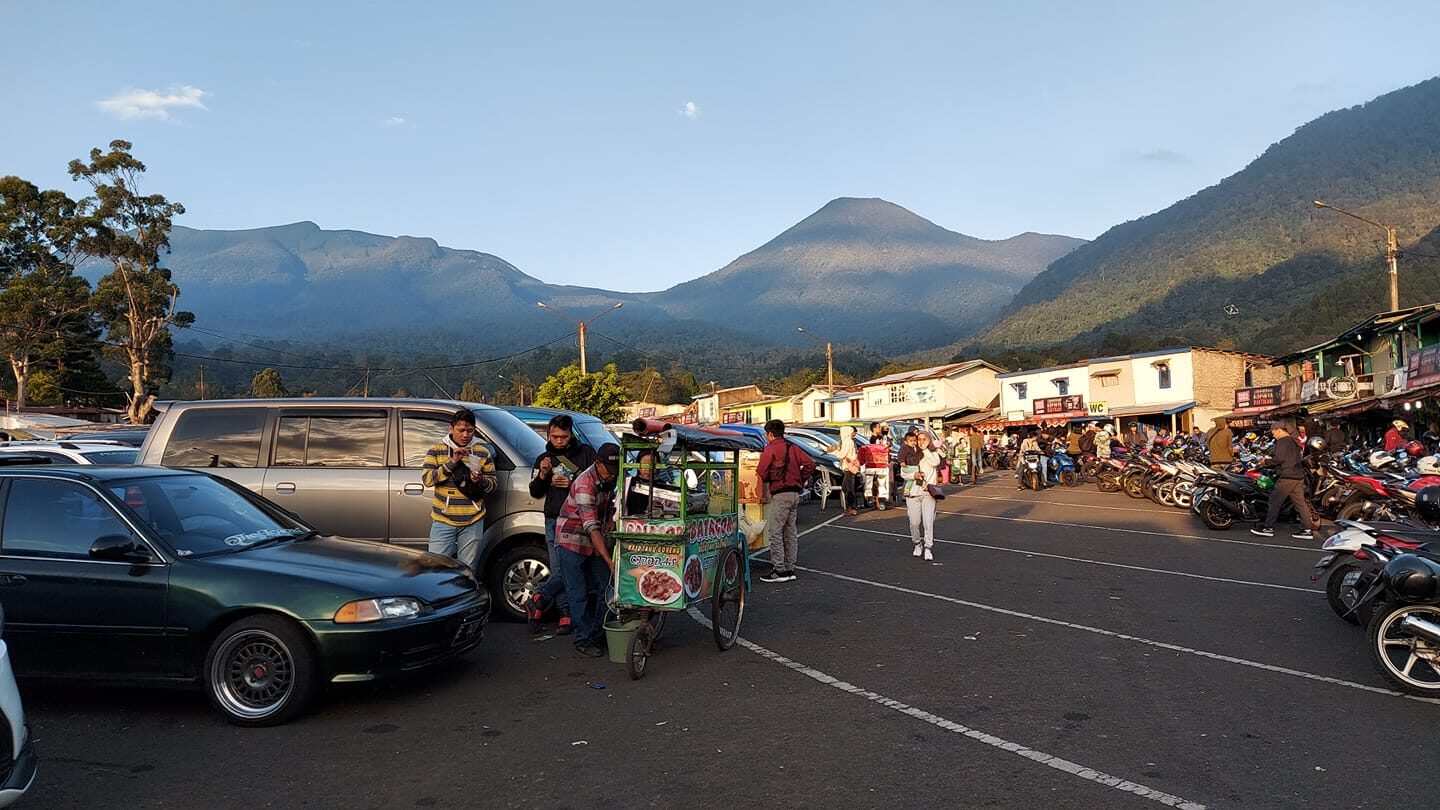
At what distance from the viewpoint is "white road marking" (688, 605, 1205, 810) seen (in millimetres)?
4246

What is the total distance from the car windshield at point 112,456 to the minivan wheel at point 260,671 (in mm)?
8905

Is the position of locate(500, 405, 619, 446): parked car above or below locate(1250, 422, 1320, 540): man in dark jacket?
above

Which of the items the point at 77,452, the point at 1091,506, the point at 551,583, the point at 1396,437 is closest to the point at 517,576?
the point at 551,583

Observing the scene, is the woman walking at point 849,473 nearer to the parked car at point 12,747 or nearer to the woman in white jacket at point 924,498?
the woman in white jacket at point 924,498

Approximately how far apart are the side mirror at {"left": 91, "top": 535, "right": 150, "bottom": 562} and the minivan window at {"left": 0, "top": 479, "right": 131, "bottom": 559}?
11 centimetres

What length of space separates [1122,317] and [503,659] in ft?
442

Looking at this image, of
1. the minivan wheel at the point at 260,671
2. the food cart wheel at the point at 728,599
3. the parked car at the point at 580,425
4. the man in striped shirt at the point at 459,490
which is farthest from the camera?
the parked car at the point at 580,425

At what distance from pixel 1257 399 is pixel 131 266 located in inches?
2095

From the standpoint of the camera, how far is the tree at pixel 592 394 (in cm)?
4300

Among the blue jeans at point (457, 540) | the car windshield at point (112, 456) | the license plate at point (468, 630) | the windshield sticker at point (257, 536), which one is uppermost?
the car windshield at point (112, 456)

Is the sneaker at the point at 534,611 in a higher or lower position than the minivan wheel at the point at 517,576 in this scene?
lower

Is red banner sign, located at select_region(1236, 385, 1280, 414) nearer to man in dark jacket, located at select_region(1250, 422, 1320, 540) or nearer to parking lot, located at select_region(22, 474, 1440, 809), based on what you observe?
man in dark jacket, located at select_region(1250, 422, 1320, 540)

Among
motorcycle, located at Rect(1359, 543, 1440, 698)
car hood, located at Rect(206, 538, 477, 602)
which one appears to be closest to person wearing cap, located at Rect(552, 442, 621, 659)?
A: car hood, located at Rect(206, 538, 477, 602)

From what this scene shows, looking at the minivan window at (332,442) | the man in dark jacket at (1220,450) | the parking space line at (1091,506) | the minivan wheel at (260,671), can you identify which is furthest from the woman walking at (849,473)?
the minivan wheel at (260,671)
